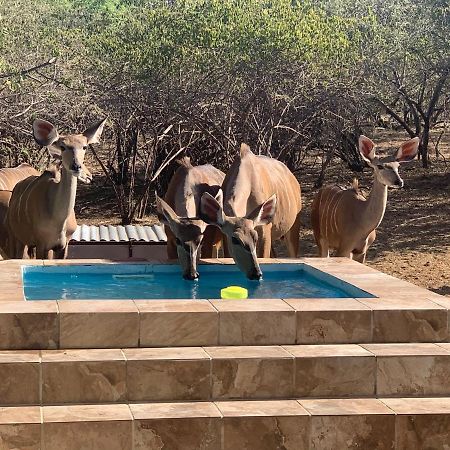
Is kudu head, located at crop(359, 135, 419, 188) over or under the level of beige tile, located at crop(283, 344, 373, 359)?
over

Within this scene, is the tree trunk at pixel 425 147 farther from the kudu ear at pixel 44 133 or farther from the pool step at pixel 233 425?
the pool step at pixel 233 425

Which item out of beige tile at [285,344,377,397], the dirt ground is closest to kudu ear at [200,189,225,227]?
beige tile at [285,344,377,397]

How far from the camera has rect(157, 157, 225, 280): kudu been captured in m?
6.27

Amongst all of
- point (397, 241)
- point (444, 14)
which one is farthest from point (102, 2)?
point (397, 241)

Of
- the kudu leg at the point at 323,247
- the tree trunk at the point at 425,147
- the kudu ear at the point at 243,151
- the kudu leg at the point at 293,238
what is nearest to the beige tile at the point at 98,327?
the kudu ear at the point at 243,151

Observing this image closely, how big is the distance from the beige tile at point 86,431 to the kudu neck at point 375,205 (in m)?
4.05

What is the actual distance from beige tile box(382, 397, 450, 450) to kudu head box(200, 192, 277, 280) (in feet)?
4.91

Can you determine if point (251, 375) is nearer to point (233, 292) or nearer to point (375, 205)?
point (233, 292)

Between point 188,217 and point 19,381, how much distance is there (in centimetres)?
240

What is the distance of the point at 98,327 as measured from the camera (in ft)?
16.2

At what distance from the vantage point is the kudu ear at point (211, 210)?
244 inches

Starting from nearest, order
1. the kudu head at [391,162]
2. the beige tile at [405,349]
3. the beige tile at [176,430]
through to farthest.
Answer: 1. the beige tile at [176,430]
2. the beige tile at [405,349]
3. the kudu head at [391,162]

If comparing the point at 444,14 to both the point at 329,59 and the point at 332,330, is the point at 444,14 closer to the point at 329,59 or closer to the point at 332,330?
the point at 329,59

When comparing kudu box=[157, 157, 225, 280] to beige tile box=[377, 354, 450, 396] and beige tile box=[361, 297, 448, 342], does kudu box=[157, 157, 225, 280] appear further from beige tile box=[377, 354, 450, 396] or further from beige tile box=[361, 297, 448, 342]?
beige tile box=[377, 354, 450, 396]
